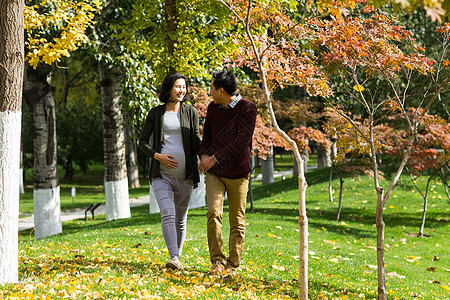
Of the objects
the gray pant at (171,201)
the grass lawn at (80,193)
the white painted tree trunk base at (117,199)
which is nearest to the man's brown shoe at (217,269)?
the gray pant at (171,201)

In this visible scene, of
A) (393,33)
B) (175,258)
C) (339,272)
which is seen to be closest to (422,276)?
(339,272)

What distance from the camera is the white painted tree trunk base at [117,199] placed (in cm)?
1183

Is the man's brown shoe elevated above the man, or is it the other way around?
the man

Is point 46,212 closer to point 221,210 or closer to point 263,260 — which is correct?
point 263,260

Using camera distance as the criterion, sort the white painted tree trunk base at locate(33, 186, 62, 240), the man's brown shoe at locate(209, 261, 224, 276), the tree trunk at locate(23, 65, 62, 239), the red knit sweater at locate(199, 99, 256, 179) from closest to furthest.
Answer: the red knit sweater at locate(199, 99, 256, 179) < the man's brown shoe at locate(209, 261, 224, 276) < the tree trunk at locate(23, 65, 62, 239) < the white painted tree trunk base at locate(33, 186, 62, 240)

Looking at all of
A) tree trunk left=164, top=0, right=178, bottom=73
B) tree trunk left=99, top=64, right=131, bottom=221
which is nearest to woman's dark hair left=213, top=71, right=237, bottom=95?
tree trunk left=164, top=0, right=178, bottom=73

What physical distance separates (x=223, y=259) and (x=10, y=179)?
6.78 ft

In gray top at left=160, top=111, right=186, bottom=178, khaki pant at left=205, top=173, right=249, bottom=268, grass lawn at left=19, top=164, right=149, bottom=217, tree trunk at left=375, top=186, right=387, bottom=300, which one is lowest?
grass lawn at left=19, top=164, right=149, bottom=217

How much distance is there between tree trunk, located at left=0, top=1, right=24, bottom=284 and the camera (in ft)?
13.8

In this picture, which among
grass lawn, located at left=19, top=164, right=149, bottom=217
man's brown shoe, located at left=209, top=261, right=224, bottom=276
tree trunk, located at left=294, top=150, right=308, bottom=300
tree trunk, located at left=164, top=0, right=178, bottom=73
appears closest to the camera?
tree trunk, located at left=294, top=150, right=308, bottom=300

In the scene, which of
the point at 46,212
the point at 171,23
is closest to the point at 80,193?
the point at 46,212

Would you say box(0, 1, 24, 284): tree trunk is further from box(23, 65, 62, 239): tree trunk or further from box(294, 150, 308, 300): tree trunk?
box(23, 65, 62, 239): tree trunk

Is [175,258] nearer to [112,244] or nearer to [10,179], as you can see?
[10,179]

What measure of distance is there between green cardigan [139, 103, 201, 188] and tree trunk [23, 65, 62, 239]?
20.0 ft
